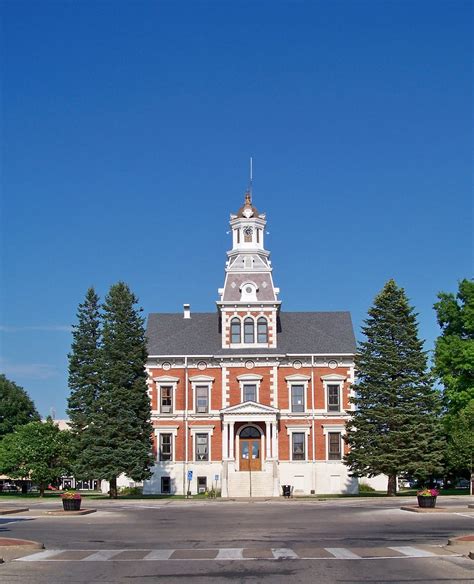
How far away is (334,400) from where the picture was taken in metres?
70.8

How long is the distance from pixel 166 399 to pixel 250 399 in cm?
672

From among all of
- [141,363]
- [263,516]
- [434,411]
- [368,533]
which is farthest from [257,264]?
[368,533]

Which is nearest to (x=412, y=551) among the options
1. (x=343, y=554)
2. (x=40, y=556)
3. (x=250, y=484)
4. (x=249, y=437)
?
(x=343, y=554)

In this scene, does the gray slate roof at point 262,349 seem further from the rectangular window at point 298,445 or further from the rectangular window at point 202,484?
the rectangular window at point 202,484

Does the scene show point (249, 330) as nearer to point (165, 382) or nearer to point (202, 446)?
point (165, 382)

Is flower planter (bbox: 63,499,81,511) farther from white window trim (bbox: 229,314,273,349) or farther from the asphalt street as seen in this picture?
white window trim (bbox: 229,314,273,349)

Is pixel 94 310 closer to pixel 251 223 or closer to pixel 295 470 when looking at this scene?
pixel 251 223

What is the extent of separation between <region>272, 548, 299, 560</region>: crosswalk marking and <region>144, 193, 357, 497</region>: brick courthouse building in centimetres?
4685

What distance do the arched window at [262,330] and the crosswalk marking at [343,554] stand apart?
50831mm

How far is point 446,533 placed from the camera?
25.8m

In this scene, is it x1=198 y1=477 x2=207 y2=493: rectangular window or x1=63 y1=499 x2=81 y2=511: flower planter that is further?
x1=198 y1=477 x2=207 y2=493: rectangular window

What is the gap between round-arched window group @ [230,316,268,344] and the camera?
7188 cm

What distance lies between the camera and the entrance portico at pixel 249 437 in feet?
224

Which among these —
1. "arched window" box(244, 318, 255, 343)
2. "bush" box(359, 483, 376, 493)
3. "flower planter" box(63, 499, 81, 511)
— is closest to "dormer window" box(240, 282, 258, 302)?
"arched window" box(244, 318, 255, 343)
